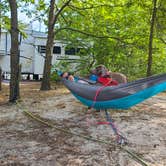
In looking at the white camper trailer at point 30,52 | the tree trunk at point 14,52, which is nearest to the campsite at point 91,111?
the tree trunk at point 14,52

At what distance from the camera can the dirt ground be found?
2811 mm

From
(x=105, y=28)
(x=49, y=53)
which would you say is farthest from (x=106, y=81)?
(x=105, y=28)

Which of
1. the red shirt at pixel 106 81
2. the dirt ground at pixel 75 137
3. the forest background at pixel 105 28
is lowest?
the dirt ground at pixel 75 137

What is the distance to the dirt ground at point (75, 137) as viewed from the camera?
2.81 m

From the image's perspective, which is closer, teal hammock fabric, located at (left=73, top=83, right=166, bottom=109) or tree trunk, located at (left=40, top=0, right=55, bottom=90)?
teal hammock fabric, located at (left=73, top=83, right=166, bottom=109)

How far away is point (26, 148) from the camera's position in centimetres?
311

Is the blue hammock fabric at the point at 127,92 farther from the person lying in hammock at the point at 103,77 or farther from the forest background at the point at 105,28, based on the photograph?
the forest background at the point at 105,28

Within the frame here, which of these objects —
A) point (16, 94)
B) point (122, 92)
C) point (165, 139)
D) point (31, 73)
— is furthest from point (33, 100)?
point (31, 73)

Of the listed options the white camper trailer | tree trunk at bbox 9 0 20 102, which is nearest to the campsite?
tree trunk at bbox 9 0 20 102

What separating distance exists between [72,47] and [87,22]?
3061mm

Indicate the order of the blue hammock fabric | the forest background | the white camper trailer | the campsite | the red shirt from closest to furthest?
the campsite < the blue hammock fabric < the red shirt < the forest background < the white camper trailer

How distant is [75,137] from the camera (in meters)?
3.49

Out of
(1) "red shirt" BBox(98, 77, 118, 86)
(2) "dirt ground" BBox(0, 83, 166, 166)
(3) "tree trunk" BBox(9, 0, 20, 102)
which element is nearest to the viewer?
(2) "dirt ground" BBox(0, 83, 166, 166)

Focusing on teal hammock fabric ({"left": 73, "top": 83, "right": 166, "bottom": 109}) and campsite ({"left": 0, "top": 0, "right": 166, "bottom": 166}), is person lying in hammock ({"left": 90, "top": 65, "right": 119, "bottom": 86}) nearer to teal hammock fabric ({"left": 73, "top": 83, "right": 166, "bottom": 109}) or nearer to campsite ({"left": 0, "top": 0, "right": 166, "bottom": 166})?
campsite ({"left": 0, "top": 0, "right": 166, "bottom": 166})
